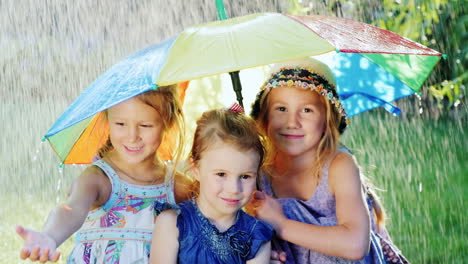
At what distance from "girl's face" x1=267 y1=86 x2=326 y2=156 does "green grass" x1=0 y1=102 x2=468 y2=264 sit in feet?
5.30

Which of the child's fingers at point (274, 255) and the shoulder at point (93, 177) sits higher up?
the shoulder at point (93, 177)

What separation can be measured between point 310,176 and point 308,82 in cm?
38

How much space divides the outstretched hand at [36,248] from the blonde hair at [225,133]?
63 centimetres

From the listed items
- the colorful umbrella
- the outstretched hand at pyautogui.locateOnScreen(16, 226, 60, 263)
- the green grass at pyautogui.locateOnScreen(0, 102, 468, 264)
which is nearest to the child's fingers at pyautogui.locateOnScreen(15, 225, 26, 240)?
the outstretched hand at pyautogui.locateOnScreen(16, 226, 60, 263)

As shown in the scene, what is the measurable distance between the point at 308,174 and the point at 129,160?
714 mm

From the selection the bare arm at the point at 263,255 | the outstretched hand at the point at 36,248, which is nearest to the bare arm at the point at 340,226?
the bare arm at the point at 263,255

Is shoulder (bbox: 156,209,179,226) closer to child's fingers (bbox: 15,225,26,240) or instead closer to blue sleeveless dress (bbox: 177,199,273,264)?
blue sleeveless dress (bbox: 177,199,273,264)

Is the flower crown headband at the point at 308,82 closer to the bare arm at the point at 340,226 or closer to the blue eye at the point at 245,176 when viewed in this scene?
the bare arm at the point at 340,226

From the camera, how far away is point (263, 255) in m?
2.66

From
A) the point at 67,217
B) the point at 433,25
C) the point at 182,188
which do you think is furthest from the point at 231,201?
the point at 433,25

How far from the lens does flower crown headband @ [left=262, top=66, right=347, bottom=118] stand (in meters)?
2.88

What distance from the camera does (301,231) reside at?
2.75 meters

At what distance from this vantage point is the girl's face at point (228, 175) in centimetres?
254

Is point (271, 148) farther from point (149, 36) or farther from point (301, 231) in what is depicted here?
point (149, 36)
